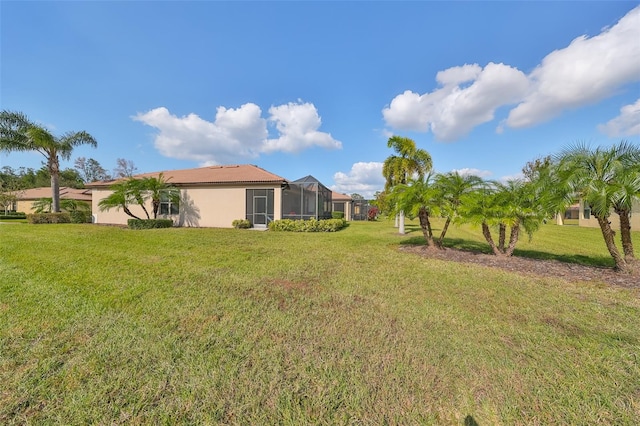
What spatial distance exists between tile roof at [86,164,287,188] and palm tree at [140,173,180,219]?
0.90m

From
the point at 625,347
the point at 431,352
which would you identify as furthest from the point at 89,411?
the point at 625,347

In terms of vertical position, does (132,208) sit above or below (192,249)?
above

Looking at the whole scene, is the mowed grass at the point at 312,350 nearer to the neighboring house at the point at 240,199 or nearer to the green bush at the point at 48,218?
the neighboring house at the point at 240,199

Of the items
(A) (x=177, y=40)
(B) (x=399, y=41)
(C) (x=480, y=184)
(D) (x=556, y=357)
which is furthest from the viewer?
(B) (x=399, y=41)

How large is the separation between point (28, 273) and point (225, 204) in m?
11.3

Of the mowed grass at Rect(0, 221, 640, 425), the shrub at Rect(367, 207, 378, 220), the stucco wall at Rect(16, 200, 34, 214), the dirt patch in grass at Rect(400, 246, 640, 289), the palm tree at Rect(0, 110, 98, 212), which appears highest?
the palm tree at Rect(0, 110, 98, 212)

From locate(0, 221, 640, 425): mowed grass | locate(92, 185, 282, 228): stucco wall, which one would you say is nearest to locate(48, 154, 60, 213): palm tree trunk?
locate(92, 185, 282, 228): stucco wall

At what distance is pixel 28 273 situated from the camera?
507cm

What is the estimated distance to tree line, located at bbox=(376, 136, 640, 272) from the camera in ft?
17.9

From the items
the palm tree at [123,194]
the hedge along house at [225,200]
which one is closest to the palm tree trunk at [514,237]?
the hedge along house at [225,200]

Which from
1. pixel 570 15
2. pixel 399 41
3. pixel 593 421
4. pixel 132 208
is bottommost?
pixel 593 421

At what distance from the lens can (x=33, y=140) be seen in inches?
640

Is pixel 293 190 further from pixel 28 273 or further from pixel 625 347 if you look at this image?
pixel 625 347

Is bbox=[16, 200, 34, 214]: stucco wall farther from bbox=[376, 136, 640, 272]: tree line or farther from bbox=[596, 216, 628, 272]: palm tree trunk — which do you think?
bbox=[596, 216, 628, 272]: palm tree trunk
